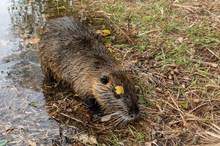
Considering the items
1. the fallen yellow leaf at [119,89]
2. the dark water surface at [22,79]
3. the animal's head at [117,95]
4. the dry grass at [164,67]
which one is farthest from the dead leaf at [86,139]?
the fallen yellow leaf at [119,89]

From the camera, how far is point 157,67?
3867 mm

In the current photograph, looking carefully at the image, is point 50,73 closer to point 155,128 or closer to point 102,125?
point 102,125

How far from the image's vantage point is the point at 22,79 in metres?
3.89

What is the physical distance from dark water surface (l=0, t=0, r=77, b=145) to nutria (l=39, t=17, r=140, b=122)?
0.29 meters

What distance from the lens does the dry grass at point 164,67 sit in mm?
3112

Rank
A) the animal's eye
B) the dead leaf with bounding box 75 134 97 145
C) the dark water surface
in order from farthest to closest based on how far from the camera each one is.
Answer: the animal's eye, the dark water surface, the dead leaf with bounding box 75 134 97 145

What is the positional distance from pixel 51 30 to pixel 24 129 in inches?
45.2

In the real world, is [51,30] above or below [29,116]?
above

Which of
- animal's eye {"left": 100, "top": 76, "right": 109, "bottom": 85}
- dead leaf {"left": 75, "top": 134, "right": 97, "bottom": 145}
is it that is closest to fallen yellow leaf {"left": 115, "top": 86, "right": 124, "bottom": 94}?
animal's eye {"left": 100, "top": 76, "right": 109, "bottom": 85}

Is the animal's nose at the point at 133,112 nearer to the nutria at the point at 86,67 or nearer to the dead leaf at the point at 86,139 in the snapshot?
the nutria at the point at 86,67

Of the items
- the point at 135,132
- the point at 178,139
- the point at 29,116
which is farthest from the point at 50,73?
the point at 178,139

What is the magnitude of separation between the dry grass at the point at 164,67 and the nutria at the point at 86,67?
0.16 m

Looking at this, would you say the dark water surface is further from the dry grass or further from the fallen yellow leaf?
the fallen yellow leaf

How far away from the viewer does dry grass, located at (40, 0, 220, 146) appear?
123 inches
